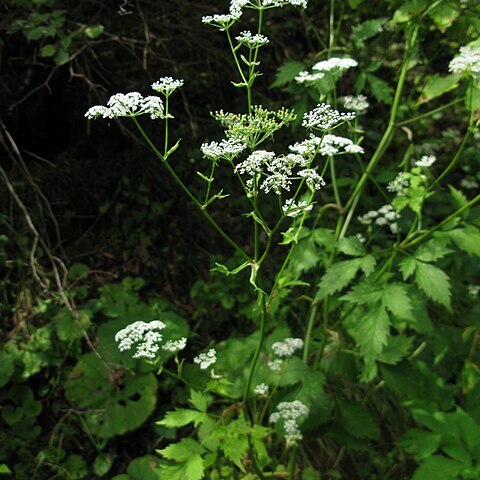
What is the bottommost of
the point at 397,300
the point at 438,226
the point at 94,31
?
the point at 397,300

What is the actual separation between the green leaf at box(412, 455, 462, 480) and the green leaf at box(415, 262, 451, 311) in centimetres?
59

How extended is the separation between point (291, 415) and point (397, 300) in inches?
25.3

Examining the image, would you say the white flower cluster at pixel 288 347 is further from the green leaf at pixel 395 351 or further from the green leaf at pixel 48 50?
the green leaf at pixel 48 50

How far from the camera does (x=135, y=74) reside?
3.90 metres

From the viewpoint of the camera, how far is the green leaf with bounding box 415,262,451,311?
86.2 inches

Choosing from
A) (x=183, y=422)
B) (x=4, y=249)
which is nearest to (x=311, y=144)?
(x=183, y=422)

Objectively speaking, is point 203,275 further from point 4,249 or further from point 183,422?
point 183,422

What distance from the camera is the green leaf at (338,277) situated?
233 cm

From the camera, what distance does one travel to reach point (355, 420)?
255 centimetres

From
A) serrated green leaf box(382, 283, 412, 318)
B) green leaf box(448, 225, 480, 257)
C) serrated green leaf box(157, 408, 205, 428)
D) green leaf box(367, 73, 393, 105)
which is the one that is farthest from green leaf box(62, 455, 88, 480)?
green leaf box(367, 73, 393, 105)

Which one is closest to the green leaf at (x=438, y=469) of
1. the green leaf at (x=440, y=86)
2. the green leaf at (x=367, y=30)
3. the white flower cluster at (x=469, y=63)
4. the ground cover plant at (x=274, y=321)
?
the ground cover plant at (x=274, y=321)

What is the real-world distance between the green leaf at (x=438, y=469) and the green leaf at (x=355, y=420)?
0.41m

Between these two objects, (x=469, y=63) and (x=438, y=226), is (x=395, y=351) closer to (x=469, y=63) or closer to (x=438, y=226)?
(x=438, y=226)

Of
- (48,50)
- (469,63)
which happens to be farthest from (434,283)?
(48,50)
